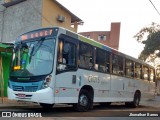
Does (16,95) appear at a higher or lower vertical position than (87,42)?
lower

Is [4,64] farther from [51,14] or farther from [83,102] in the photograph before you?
[51,14]

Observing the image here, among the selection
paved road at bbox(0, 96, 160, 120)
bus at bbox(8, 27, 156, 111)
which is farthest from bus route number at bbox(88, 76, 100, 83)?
paved road at bbox(0, 96, 160, 120)

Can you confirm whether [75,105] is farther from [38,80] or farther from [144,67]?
[144,67]

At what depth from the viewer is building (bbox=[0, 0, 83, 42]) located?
27625 mm

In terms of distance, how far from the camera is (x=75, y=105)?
39.8 ft

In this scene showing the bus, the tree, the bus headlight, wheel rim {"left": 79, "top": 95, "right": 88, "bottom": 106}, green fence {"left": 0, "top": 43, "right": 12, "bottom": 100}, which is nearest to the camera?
the bus headlight

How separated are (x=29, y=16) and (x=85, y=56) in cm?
1711

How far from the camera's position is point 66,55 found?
37.3 ft

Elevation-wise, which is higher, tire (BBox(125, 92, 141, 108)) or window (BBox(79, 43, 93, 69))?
window (BBox(79, 43, 93, 69))

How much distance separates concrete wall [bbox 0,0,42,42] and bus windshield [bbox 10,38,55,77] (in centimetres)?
1582

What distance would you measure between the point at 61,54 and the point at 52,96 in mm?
1637

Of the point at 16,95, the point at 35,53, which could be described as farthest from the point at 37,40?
the point at 16,95

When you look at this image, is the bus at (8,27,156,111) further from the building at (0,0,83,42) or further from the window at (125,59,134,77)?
the building at (0,0,83,42)

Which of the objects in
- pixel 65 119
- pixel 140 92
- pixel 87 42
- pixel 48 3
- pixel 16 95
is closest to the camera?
pixel 65 119
